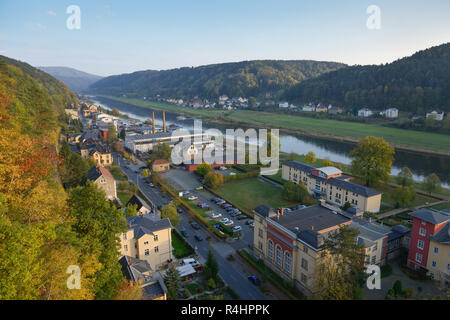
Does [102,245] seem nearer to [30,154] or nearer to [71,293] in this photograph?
[71,293]

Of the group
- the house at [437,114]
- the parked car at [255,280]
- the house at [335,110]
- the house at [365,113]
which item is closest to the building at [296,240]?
the parked car at [255,280]

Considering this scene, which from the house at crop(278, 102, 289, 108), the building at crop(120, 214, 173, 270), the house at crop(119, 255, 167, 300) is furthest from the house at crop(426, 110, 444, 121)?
the house at crop(119, 255, 167, 300)

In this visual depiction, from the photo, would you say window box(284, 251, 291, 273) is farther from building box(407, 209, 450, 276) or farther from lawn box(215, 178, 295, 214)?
lawn box(215, 178, 295, 214)

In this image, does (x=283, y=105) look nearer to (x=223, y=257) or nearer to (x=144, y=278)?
(x=223, y=257)

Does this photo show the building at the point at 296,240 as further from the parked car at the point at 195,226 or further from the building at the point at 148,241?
the building at the point at 148,241

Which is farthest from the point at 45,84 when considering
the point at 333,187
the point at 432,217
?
Answer: the point at 432,217
